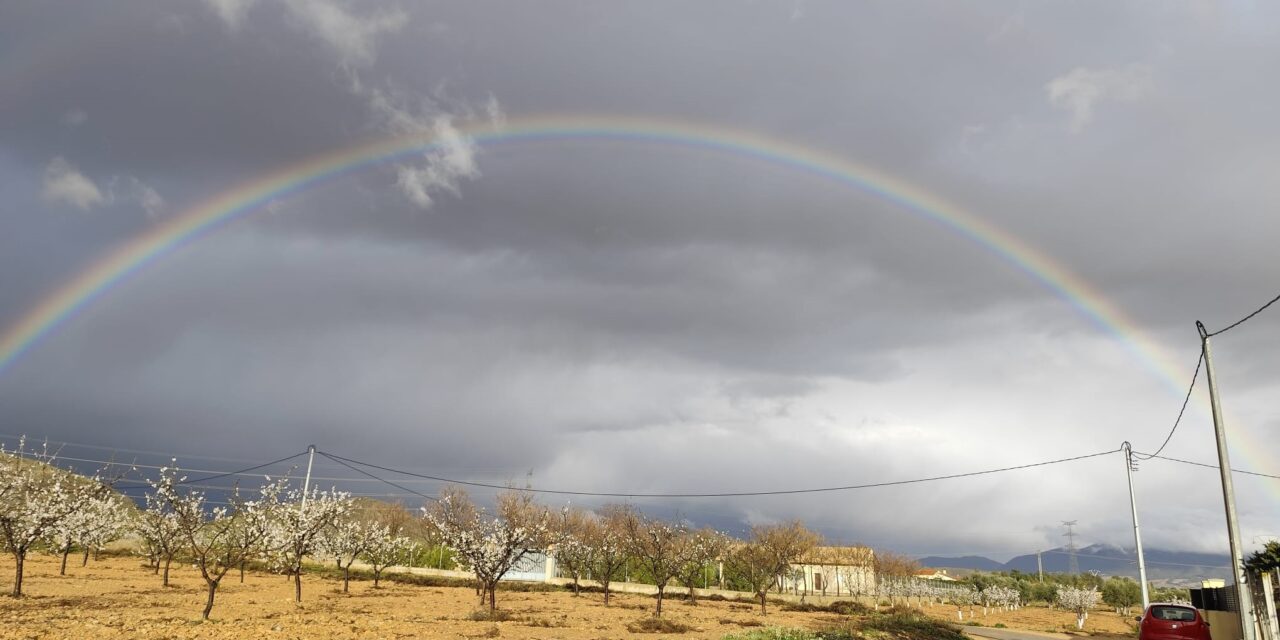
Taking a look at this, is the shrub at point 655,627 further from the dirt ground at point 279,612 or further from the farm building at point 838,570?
the farm building at point 838,570

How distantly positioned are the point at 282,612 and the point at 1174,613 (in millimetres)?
34033

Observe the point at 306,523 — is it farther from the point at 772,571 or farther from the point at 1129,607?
the point at 1129,607

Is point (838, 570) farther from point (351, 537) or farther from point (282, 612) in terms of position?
point (282, 612)

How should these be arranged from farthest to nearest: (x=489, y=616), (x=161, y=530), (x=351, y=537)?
(x=351, y=537), (x=161, y=530), (x=489, y=616)

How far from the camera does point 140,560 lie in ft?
205

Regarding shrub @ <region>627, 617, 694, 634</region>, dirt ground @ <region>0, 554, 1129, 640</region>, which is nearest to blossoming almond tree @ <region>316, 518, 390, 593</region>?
dirt ground @ <region>0, 554, 1129, 640</region>

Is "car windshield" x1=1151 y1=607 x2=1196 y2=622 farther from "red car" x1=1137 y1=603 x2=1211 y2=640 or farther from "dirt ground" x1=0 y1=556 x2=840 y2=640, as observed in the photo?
"dirt ground" x1=0 y1=556 x2=840 y2=640

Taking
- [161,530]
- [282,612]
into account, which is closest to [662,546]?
[282,612]

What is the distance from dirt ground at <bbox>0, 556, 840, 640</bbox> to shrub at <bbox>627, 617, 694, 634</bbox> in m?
0.67

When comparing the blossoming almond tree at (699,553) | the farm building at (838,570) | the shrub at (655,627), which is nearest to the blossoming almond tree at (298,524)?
the shrub at (655,627)

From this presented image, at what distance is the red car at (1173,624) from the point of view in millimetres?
25141

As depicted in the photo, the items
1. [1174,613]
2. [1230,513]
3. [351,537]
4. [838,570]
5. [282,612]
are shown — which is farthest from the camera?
[838,570]

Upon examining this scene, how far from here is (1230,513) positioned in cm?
1905

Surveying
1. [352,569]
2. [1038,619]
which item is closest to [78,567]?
[352,569]
